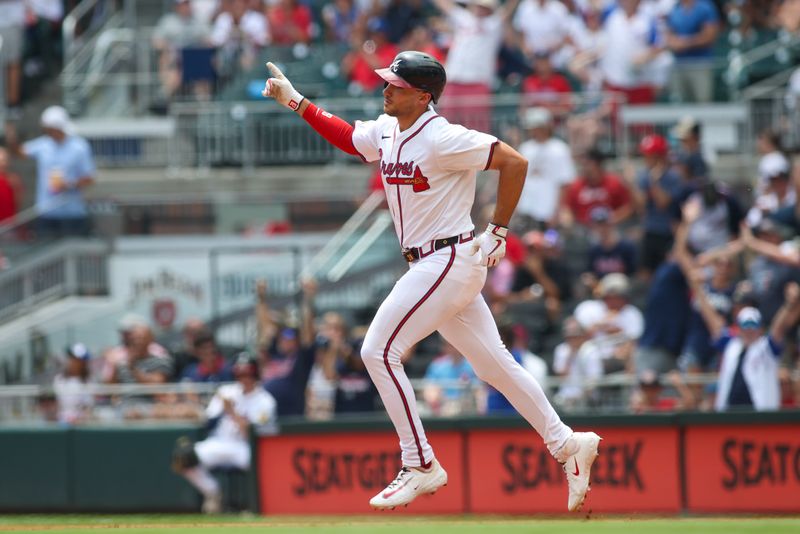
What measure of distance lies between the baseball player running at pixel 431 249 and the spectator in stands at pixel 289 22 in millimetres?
10876

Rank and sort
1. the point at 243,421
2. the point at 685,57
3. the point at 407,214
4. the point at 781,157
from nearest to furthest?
the point at 407,214, the point at 243,421, the point at 781,157, the point at 685,57

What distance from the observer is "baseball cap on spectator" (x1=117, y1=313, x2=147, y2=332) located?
1509cm

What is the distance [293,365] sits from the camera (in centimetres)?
1372

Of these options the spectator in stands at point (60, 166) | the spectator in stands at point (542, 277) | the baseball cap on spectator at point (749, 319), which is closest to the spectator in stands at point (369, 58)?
the spectator in stands at point (60, 166)

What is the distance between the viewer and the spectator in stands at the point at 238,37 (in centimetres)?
1894

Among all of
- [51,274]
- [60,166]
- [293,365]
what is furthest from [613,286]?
[60,166]

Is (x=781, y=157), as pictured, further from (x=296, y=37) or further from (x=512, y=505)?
(x=296, y=37)

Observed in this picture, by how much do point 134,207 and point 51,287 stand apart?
52.2 inches

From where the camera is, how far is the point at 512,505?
12.7 metres

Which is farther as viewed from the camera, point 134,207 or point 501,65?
point 501,65

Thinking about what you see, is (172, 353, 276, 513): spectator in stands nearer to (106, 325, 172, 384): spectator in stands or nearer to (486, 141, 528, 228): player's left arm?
(106, 325, 172, 384): spectator in stands

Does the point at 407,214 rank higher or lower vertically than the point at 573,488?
higher

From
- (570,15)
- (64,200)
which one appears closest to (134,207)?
(64,200)

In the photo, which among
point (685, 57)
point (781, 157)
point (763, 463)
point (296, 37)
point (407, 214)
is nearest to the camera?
point (407, 214)
